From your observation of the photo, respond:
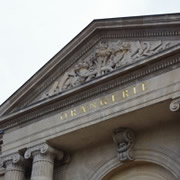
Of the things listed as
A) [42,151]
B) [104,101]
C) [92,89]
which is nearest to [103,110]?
[104,101]

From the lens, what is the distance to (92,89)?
52.0ft

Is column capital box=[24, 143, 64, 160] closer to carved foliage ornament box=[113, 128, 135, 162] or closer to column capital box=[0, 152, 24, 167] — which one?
column capital box=[0, 152, 24, 167]

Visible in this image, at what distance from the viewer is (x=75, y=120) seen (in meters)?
16.1

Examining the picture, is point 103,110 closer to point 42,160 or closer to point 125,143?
point 125,143

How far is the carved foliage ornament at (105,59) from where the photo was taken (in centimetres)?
1558

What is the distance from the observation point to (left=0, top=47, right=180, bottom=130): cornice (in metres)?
14.4

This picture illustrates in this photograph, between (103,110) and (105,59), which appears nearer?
(103,110)

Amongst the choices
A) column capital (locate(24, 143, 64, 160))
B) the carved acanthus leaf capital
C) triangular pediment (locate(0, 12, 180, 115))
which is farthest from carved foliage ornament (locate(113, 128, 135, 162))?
column capital (locate(24, 143, 64, 160))

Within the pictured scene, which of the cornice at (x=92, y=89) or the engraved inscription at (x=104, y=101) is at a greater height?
the cornice at (x=92, y=89)

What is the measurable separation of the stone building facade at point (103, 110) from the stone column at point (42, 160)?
0.13ft

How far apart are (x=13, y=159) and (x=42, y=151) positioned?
4.85 ft

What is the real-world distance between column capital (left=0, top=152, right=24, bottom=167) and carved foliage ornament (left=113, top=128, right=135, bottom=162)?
4149 millimetres

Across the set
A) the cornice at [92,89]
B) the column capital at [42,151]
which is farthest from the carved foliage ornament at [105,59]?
the column capital at [42,151]

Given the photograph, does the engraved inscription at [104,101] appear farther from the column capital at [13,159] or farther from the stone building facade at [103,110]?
the column capital at [13,159]
